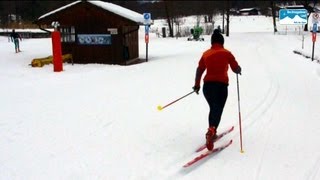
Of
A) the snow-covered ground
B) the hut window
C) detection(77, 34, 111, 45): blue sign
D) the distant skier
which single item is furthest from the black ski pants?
the hut window

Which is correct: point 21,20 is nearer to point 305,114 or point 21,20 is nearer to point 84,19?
point 84,19

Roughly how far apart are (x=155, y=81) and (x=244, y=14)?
88.7 meters

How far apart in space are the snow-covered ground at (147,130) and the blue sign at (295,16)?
18.1 meters

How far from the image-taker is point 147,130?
27.6 ft

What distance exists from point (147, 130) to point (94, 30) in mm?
16477

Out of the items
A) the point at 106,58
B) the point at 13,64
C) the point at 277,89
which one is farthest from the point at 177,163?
the point at 13,64

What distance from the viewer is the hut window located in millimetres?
24703

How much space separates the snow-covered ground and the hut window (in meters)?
9.48

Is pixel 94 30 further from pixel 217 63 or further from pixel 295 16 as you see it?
pixel 217 63

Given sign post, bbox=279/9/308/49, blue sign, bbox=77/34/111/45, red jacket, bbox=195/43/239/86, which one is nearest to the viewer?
red jacket, bbox=195/43/239/86

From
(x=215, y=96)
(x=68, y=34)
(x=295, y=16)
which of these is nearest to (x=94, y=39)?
(x=68, y=34)

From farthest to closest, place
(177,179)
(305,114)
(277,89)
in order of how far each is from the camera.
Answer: (277,89) < (305,114) < (177,179)

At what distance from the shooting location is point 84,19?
2403cm

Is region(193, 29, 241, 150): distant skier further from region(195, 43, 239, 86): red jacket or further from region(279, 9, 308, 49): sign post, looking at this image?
region(279, 9, 308, 49): sign post
